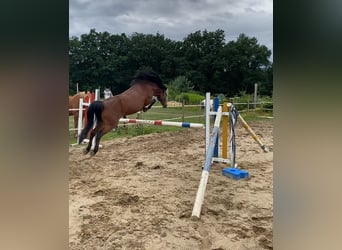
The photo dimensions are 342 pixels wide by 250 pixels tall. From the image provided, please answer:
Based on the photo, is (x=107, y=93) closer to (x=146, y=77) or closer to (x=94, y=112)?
(x=94, y=112)

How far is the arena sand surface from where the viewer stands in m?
1.02

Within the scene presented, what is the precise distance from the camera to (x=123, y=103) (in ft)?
5.27

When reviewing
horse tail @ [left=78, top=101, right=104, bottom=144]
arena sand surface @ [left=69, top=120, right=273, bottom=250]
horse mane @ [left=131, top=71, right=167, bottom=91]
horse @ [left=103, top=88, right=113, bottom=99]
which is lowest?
arena sand surface @ [left=69, top=120, right=273, bottom=250]

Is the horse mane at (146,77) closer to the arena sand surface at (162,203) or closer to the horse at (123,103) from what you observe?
the horse at (123,103)

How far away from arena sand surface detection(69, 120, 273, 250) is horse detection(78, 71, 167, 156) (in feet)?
1.26

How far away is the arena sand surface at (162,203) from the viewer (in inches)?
40.2

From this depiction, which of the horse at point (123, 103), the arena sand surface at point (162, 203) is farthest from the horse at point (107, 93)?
the arena sand surface at point (162, 203)

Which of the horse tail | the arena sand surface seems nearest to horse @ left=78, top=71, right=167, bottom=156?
the horse tail

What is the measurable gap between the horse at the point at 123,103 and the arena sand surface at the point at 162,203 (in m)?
0.38

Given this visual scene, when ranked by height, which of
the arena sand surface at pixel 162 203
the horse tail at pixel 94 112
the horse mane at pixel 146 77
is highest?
the horse mane at pixel 146 77

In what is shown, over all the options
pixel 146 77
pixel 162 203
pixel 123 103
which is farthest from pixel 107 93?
pixel 162 203

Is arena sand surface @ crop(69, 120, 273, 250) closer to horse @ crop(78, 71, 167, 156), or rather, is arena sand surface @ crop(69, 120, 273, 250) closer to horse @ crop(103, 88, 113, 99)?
horse @ crop(78, 71, 167, 156)
